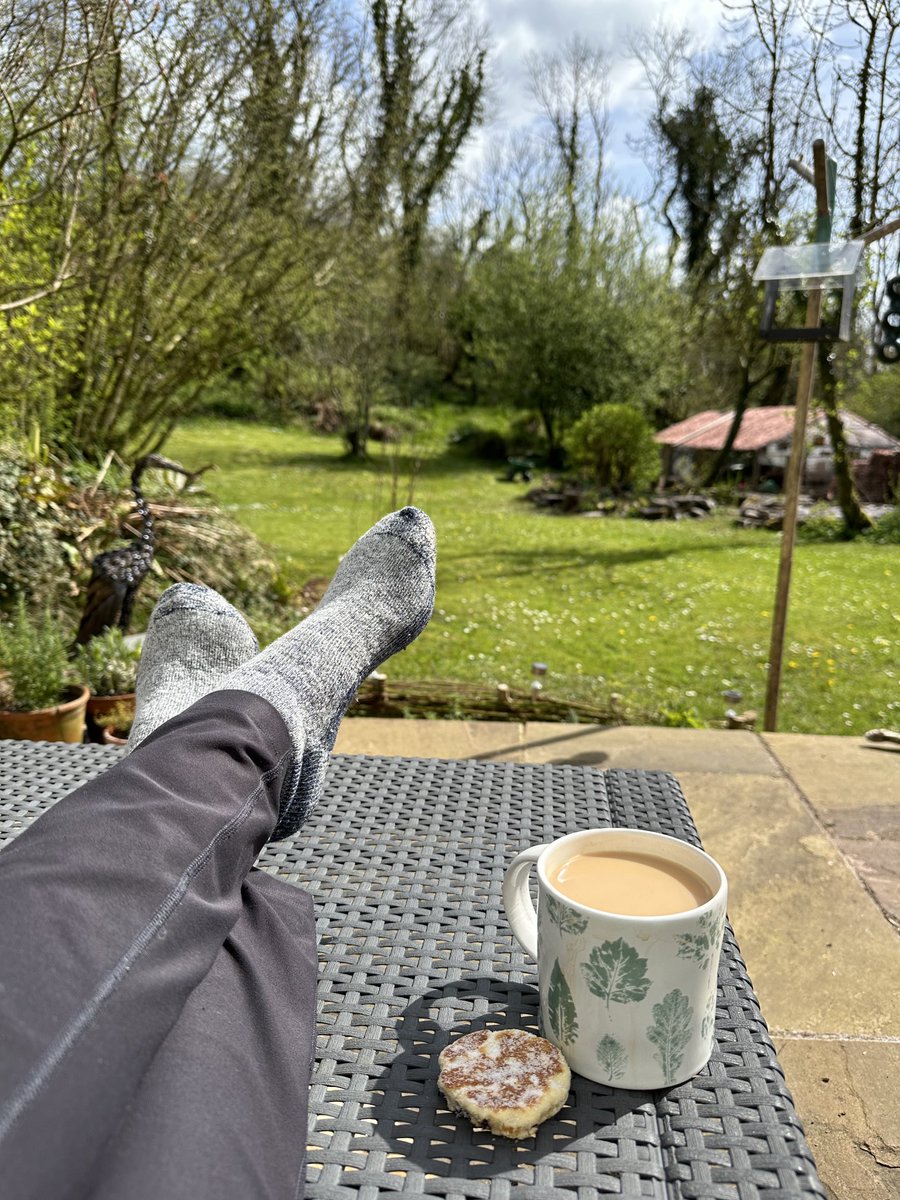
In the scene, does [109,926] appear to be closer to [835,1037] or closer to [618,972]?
[618,972]

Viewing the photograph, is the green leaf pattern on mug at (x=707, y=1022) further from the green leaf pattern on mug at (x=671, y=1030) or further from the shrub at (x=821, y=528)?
the shrub at (x=821, y=528)

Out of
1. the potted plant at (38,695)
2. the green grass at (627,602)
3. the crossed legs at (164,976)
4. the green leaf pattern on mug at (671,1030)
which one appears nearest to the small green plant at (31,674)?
the potted plant at (38,695)

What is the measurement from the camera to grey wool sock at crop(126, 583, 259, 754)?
120 cm

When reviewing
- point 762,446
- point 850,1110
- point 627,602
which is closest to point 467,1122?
point 850,1110

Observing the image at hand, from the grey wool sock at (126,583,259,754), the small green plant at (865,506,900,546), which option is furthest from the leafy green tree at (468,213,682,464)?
the grey wool sock at (126,583,259,754)

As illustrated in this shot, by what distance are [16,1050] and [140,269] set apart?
16.7ft

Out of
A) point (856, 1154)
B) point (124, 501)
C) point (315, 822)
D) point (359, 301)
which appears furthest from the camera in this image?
point (359, 301)

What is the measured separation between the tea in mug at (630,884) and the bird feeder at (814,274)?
2244mm

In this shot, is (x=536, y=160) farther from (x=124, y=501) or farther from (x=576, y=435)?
(x=124, y=501)

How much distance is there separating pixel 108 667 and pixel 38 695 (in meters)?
0.28

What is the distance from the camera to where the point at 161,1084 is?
538 mm

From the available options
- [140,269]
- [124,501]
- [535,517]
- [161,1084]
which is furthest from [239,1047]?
[535,517]

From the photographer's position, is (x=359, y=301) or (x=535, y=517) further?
(x=535, y=517)

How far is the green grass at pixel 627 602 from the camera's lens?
14.4 ft
